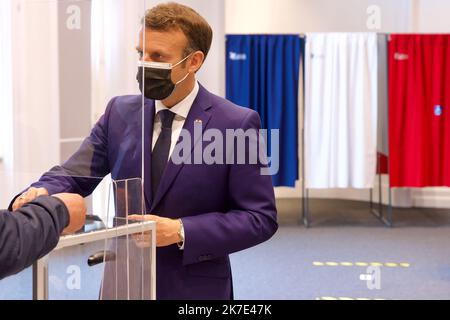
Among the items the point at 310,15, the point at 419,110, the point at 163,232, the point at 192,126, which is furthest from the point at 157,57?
the point at 310,15

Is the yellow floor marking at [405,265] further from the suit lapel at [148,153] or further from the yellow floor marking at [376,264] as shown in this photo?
the suit lapel at [148,153]

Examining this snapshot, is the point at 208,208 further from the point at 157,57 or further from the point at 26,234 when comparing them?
the point at 26,234

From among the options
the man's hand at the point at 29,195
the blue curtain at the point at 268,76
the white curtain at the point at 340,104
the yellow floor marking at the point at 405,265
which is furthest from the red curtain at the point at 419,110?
the man's hand at the point at 29,195

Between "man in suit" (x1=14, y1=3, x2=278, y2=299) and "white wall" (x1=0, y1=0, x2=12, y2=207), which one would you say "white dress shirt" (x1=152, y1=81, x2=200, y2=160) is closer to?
"man in suit" (x1=14, y1=3, x2=278, y2=299)

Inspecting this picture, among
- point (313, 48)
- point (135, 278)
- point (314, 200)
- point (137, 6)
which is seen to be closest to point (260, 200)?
point (135, 278)

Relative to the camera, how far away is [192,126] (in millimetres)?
1550

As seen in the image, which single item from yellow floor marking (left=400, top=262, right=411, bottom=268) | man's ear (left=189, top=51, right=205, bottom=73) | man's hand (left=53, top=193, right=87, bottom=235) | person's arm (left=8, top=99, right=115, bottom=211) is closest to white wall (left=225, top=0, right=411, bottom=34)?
yellow floor marking (left=400, top=262, right=411, bottom=268)

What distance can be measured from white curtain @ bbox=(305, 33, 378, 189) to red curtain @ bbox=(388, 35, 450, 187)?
8.5 inches

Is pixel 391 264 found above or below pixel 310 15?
below

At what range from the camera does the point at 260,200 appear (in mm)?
1582

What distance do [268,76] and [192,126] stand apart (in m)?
4.22

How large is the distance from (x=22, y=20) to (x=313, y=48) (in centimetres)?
454

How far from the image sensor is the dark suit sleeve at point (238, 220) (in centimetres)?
149
